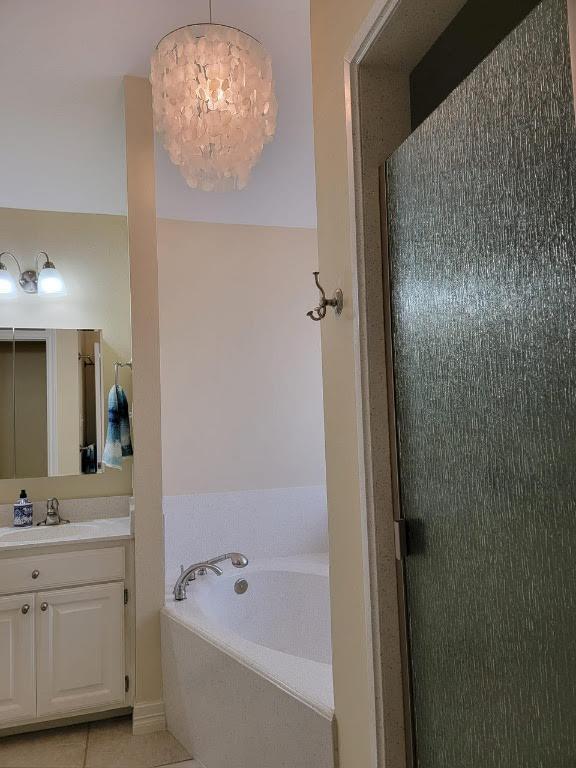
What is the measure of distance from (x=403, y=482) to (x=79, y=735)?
225 cm

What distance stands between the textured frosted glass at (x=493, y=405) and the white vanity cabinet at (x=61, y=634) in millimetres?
1905

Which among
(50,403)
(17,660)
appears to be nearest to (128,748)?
(17,660)

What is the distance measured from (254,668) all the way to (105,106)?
2434 millimetres

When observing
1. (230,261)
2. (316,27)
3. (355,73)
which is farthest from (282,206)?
(355,73)

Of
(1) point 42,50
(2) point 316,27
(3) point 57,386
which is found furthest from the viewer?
(3) point 57,386

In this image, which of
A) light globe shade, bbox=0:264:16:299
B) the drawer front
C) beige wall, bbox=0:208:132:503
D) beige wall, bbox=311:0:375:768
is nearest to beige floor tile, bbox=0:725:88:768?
the drawer front

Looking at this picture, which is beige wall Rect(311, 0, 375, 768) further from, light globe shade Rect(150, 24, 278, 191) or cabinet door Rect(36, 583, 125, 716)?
cabinet door Rect(36, 583, 125, 716)

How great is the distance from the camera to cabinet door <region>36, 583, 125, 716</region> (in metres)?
2.68

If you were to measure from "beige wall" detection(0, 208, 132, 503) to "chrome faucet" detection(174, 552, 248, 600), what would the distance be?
75 centimetres

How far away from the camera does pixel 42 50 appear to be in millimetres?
2398

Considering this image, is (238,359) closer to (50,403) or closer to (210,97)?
(50,403)

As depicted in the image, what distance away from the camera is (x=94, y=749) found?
255 centimetres

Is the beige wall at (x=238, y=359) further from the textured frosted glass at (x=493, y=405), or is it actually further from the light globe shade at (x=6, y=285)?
the textured frosted glass at (x=493, y=405)

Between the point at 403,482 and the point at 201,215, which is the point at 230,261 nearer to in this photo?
the point at 201,215
